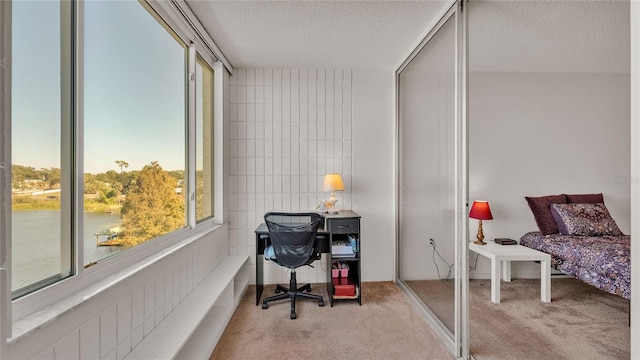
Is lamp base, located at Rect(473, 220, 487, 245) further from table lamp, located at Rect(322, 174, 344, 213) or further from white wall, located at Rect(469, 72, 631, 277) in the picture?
table lamp, located at Rect(322, 174, 344, 213)

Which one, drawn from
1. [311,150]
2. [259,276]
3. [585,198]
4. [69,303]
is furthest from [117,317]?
[311,150]

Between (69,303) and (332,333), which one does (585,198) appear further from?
(69,303)

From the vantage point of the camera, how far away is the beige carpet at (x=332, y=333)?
7.10 feet

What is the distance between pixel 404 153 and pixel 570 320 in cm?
197

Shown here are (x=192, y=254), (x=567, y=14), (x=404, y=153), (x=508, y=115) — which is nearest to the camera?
(x=567, y=14)

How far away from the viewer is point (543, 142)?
1.96m

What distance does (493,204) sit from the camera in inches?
110

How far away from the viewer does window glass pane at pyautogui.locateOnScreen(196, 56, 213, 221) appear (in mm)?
2822

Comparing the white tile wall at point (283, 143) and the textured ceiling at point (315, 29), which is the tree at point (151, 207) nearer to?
the white tile wall at point (283, 143)

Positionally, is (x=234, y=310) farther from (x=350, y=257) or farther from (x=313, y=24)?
(x=313, y=24)

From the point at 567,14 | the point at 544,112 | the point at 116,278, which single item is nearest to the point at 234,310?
the point at 116,278

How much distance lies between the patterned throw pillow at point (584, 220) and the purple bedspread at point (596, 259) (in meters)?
0.03

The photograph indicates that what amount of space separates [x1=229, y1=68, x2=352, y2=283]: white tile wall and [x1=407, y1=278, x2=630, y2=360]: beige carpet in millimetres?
1617

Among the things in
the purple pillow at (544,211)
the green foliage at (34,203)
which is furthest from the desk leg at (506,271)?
the green foliage at (34,203)
